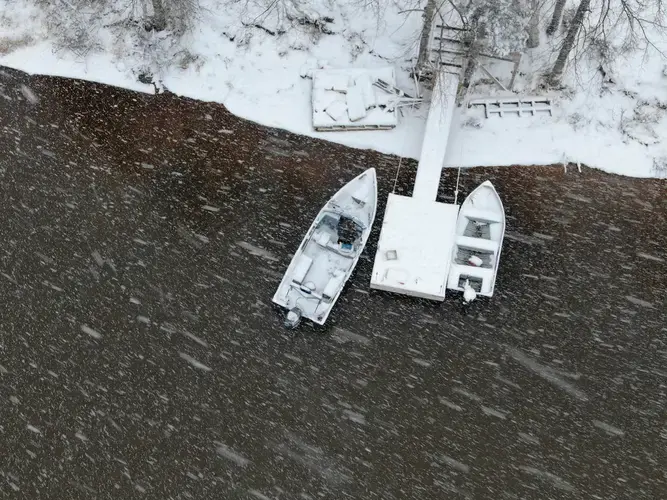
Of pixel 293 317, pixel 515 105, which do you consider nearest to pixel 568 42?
pixel 515 105

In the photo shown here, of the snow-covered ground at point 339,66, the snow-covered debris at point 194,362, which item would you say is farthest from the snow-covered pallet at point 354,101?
the snow-covered debris at point 194,362

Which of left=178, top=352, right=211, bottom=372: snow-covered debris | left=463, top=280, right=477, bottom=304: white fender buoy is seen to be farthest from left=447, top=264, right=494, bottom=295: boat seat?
left=178, top=352, right=211, bottom=372: snow-covered debris

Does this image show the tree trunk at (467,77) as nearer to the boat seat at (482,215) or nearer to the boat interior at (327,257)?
the boat seat at (482,215)

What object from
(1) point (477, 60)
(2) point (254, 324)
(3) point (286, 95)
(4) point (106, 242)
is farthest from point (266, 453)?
(1) point (477, 60)

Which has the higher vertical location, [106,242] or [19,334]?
[106,242]

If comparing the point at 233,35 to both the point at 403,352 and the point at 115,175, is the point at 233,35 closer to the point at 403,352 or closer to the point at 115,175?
the point at 115,175

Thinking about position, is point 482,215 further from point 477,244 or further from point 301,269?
point 301,269
